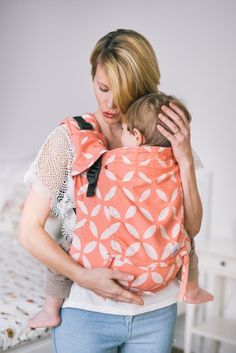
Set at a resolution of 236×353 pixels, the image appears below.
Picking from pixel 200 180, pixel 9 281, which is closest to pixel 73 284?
pixel 9 281

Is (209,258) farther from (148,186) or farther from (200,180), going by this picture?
(148,186)

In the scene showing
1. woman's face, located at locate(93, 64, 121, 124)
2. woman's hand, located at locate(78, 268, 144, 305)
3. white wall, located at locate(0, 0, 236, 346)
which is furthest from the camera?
white wall, located at locate(0, 0, 236, 346)

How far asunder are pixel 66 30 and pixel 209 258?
170 centimetres

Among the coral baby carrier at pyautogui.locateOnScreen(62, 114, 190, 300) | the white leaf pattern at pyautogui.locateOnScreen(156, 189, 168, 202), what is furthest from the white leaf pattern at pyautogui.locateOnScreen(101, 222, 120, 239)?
the white leaf pattern at pyautogui.locateOnScreen(156, 189, 168, 202)

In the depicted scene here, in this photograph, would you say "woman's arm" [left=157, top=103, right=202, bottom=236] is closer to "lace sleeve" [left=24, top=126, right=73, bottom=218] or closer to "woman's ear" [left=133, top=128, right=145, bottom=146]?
"woman's ear" [left=133, top=128, right=145, bottom=146]

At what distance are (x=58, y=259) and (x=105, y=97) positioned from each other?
374 millimetres

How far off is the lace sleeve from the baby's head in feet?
0.44

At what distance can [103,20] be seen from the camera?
3264mm

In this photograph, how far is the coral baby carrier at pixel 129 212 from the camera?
1.14 m

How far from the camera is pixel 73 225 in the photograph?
1242mm

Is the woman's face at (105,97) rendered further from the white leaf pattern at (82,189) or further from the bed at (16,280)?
the bed at (16,280)

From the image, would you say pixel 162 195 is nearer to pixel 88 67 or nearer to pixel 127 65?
pixel 127 65

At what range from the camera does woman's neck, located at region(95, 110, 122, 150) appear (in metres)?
1.30

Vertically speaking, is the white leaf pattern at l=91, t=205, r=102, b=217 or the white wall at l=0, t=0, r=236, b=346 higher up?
the white leaf pattern at l=91, t=205, r=102, b=217
